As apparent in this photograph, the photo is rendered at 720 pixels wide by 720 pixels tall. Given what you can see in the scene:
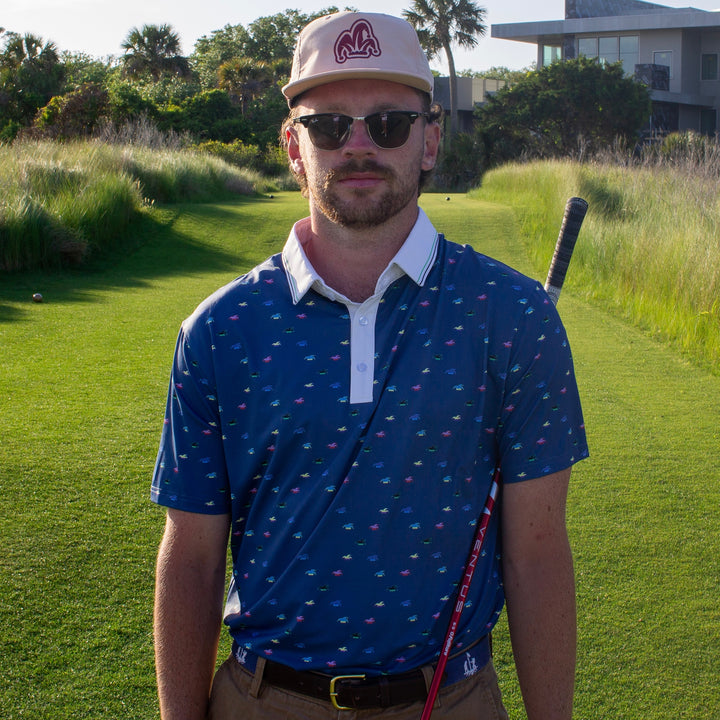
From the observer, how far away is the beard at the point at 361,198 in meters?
1.95

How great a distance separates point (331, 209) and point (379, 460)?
573 mm

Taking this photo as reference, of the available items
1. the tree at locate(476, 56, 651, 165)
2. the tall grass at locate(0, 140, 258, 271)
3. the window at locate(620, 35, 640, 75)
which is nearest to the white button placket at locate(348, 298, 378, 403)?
the tall grass at locate(0, 140, 258, 271)

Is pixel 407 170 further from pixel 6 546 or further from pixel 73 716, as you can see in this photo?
pixel 6 546

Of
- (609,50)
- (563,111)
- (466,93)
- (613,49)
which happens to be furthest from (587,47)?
(466,93)

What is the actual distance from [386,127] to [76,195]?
1483 centimetres

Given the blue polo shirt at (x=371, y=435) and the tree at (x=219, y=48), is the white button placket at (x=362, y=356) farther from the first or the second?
the tree at (x=219, y=48)

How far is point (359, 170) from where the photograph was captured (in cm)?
200

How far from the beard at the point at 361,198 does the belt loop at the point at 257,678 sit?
37.5 inches

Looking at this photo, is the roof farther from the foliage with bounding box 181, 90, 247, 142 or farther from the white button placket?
the white button placket

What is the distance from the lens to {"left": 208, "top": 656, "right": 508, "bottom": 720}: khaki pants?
1.81 meters

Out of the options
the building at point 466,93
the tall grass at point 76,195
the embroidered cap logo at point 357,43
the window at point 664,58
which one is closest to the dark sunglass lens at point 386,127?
the embroidered cap logo at point 357,43

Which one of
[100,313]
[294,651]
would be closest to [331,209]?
[294,651]

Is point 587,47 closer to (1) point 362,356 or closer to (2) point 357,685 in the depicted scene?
(1) point 362,356

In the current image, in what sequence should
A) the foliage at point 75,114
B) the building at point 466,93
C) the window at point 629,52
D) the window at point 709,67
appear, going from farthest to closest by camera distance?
the building at point 466,93
the window at point 629,52
the window at point 709,67
the foliage at point 75,114
